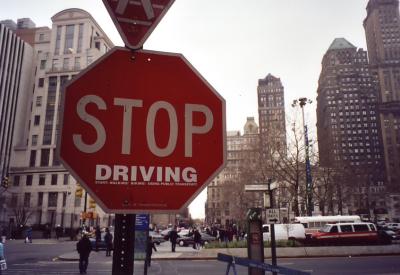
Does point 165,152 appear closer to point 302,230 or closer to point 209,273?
point 209,273

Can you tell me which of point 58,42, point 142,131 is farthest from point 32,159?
point 142,131

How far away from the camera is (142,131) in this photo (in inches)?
79.1

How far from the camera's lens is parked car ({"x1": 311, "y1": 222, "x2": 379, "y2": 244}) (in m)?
23.5

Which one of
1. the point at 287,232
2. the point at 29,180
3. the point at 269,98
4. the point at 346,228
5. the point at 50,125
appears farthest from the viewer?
the point at 269,98

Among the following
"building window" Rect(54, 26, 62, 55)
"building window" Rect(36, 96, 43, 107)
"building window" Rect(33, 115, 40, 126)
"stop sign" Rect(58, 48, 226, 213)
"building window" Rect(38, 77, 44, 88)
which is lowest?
"stop sign" Rect(58, 48, 226, 213)

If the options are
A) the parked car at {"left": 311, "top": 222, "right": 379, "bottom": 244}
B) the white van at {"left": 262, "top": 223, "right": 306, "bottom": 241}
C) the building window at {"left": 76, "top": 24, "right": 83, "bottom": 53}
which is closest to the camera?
the parked car at {"left": 311, "top": 222, "right": 379, "bottom": 244}

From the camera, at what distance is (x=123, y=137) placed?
1969 millimetres

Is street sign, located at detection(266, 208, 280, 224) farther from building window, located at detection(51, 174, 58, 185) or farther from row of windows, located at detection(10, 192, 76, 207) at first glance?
building window, located at detection(51, 174, 58, 185)

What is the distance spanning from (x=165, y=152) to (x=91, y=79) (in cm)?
60

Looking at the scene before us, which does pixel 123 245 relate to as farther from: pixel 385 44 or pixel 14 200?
pixel 385 44

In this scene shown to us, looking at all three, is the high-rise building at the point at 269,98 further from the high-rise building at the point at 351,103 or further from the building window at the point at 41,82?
the building window at the point at 41,82

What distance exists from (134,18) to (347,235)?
24998 millimetres

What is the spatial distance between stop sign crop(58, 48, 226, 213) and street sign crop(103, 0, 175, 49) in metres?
0.09

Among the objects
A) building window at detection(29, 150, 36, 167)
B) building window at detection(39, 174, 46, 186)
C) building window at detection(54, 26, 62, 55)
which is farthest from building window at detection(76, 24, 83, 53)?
building window at detection(39, 174, 46, 186)
